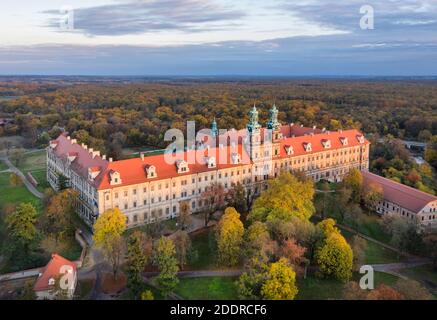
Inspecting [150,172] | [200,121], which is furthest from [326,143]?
[200,121]

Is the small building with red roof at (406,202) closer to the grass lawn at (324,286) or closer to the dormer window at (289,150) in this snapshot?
the dormer window at (289,150)

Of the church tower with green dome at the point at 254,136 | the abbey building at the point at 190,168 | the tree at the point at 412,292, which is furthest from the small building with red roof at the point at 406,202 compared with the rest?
the tree at the point at 412,292

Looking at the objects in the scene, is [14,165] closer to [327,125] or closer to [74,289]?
[74,289]

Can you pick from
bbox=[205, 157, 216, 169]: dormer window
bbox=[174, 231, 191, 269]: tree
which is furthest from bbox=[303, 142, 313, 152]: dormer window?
bbox=[174, 231, 191, 269]: tree

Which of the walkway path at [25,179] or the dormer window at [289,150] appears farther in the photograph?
the dormer window at [289,150]

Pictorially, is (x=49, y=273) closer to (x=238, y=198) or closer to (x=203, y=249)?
(x=203, y=249)

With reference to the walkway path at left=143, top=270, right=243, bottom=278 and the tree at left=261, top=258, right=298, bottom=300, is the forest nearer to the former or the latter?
the walkway path at left=143, top=270, right=243, bottom=278
